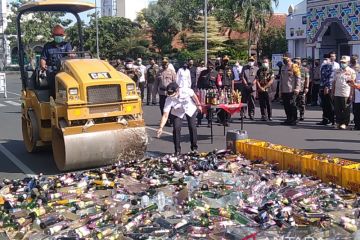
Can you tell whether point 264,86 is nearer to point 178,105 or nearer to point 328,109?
point 328,109

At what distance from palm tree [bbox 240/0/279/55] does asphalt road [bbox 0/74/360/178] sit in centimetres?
3414

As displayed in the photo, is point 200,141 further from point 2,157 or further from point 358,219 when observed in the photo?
point 358,219

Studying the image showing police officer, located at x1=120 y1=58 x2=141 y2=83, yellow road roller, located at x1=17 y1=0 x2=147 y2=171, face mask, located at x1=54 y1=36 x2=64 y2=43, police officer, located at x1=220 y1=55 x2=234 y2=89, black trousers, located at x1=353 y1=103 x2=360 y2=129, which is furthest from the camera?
police officer, located at x1=120 y1=58 x2=141 y2=83

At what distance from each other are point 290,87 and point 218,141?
3.35m

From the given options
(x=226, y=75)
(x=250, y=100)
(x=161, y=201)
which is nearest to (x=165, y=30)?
(x=250, y=100)

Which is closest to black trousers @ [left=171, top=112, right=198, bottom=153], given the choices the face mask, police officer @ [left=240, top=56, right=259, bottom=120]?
the face mask

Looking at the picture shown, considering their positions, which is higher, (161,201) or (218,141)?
(218,141)

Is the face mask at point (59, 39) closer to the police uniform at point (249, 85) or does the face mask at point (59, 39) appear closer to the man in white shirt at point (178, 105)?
the man in white shirt at point (178, 105)

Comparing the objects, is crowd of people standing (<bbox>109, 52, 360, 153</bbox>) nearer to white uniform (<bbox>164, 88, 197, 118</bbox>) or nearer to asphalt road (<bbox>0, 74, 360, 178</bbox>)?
white uniform (<bbox>164, 88, 197, 118</bbox>)

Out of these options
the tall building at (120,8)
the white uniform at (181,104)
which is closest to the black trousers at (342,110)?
the white uniform at (181,104)

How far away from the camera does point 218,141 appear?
11617mm

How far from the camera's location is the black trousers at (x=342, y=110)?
12664 millimetres

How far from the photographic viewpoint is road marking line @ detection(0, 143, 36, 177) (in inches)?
356

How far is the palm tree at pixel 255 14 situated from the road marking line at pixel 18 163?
38.9 metres
